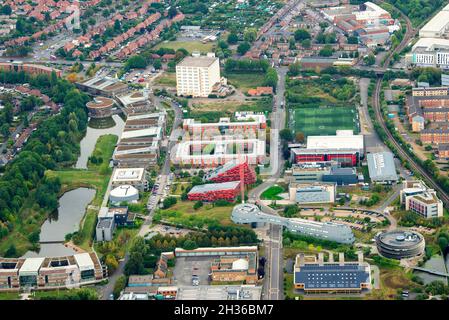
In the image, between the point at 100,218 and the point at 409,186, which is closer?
the point at 100,218

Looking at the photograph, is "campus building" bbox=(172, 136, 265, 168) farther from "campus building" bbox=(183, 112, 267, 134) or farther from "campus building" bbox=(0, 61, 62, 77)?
"campus building" bbox=(0, 61, 62, 77)

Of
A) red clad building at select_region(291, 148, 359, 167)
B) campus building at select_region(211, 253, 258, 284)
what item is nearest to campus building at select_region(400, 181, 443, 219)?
red clad building at select_region(291, 148, 359, 167)

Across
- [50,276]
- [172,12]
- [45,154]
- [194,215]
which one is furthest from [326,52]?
[50,276]

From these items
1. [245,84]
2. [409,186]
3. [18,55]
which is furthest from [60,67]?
[409,186]

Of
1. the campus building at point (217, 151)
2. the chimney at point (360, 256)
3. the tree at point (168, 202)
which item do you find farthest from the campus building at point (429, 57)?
the chimney at point (360, 256)

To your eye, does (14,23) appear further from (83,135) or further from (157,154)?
(157,154)
